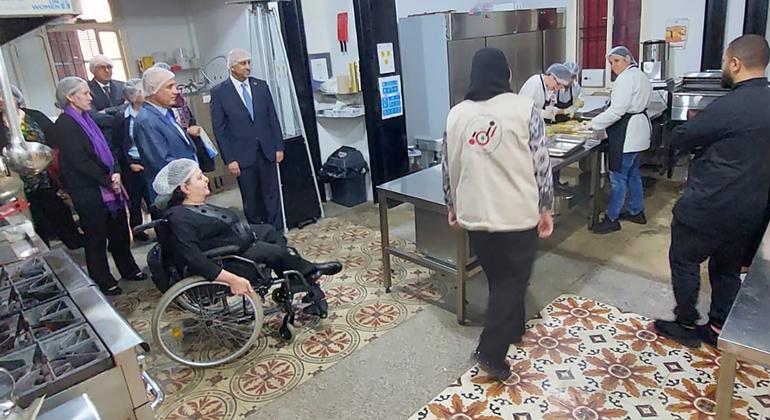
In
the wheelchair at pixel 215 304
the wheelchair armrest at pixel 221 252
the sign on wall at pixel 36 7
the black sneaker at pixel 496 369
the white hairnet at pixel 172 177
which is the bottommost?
the black sneaker at pixel 496 369

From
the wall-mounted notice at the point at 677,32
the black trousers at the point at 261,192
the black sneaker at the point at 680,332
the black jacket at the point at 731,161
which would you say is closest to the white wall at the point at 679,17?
the wall-mounted notice at the point at 677,32

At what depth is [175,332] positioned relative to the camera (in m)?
2.64

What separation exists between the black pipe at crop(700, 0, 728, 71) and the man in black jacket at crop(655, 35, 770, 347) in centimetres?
299

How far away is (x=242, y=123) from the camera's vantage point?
12.1 feet

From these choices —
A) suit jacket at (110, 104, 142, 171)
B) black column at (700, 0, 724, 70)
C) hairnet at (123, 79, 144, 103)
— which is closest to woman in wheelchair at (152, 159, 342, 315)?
hairnet at (123, 79, 144, 103)

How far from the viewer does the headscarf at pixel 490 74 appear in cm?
196

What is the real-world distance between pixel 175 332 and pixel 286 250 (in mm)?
702

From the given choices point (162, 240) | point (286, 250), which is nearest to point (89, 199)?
point (162, 240)

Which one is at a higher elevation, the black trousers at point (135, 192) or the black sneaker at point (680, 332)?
the black trousers at point (135, 192)

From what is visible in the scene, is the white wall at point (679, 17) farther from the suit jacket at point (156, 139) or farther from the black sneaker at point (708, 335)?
the suit jacket at point (156, 139)

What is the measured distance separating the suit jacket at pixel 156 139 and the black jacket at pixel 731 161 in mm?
2771

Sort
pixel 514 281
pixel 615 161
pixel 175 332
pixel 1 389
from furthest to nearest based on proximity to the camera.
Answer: pixel 615 161 < pixel 175 332 < pixel 514 281 < pixel 1 389

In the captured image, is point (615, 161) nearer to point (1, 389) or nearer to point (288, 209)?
point (288, 209)

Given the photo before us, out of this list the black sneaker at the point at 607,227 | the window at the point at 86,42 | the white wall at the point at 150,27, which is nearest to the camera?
the black sneaker at the point at 607,227
